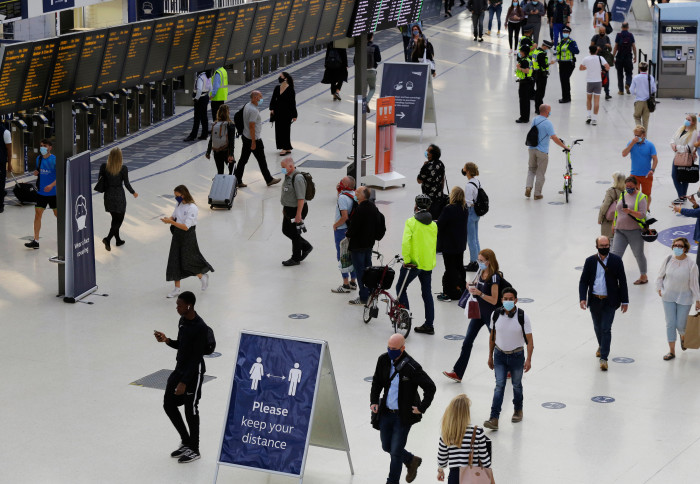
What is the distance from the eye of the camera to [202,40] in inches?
673

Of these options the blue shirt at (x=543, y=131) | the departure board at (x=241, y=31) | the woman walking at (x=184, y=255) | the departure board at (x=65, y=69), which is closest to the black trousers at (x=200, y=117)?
the departure board at (x=241, y=31)

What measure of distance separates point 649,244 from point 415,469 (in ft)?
27.3

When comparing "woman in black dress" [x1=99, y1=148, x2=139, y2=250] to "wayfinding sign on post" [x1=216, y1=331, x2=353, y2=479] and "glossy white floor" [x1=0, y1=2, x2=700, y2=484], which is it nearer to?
"glossy white floor" [x1=0, y1=2, x2=700, y2=484]

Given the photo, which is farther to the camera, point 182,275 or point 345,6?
point 345,6

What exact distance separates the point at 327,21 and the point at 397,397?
10954mm

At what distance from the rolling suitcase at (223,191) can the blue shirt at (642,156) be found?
19.8ft

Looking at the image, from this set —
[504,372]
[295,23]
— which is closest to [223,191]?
[295,23]

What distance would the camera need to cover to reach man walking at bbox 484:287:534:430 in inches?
419

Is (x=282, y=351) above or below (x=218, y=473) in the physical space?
above

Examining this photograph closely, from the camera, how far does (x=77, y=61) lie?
13.9 meters

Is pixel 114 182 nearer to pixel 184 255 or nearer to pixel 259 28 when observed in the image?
Answer: pixel 184 255

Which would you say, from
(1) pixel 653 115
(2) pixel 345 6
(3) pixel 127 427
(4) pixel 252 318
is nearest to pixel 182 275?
(4) pixel 252 318

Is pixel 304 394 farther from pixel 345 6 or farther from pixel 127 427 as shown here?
pixel 345 6

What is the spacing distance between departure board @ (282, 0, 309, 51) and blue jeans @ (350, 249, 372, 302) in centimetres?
585
